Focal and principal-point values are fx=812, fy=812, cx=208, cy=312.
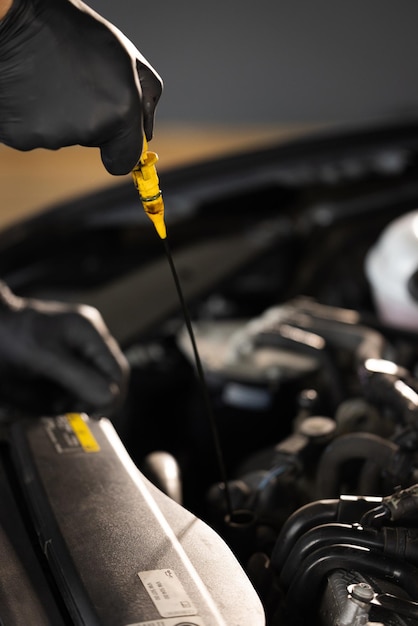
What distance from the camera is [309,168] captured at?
1.59 metres

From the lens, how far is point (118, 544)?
0.64 metres

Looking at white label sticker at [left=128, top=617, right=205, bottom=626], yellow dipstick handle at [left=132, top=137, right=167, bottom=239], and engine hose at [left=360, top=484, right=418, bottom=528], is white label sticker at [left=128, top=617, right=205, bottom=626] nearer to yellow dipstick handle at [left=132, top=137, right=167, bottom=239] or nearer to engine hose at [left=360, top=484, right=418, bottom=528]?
engine hose at [left=360, top=484, right=418, bottom=528]

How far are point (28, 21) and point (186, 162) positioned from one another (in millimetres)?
959

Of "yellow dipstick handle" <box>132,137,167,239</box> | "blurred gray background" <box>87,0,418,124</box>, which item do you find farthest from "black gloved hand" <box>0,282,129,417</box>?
"blurred gray background" <box>87,0,418,124</box>

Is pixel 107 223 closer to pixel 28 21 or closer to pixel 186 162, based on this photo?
pixel 186 162

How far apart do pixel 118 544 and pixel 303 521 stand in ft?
0.53

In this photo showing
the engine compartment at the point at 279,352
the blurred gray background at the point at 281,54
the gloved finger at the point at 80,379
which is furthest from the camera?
the blurred gray background at the point at 281,54

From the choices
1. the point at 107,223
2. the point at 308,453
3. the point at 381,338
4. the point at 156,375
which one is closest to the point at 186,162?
the point at 107,223

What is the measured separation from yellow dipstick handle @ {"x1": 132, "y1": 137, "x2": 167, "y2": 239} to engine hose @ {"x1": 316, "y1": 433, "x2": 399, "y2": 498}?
0.96ft

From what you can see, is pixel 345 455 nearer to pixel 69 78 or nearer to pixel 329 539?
pixel 329 539

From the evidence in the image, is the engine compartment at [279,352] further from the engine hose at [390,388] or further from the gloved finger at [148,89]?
the gloved finger at [148,89]

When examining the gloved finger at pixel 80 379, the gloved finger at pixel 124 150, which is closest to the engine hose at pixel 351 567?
the gloved finger at pixel 124 150

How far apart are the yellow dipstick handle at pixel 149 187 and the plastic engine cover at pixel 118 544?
0.76ft

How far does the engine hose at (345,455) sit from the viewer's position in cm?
83
